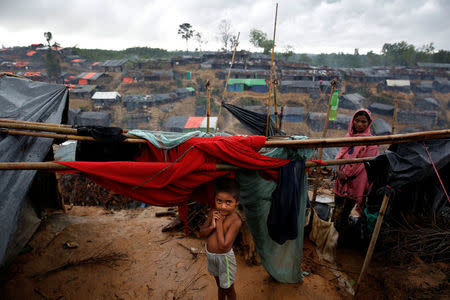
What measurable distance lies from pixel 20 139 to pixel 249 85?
28110 millimetres

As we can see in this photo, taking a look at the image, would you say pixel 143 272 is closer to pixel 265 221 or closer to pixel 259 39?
pixel 265 221

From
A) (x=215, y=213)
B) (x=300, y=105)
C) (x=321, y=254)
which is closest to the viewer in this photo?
(x=215, y=213)

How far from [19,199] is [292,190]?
295 centimetres

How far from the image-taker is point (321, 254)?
12.1 feet

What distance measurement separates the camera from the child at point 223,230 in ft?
6.40

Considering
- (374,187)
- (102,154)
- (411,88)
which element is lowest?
(374,187)

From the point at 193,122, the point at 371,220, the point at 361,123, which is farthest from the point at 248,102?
the point at 371,220

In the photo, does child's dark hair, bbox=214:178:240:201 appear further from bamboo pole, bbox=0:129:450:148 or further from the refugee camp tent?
the refugee camp tent

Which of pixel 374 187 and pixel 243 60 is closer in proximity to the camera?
pixel 374 187

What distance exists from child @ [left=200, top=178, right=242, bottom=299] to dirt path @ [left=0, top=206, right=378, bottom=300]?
121 centimetres

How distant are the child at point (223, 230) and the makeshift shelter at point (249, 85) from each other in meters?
28.4

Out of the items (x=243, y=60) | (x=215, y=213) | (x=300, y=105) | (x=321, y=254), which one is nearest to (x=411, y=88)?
(x=300, y=105)

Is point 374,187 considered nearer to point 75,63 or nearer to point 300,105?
point 300,105

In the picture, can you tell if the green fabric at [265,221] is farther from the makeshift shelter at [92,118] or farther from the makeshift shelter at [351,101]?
the makeshift shelter at [351,101]
